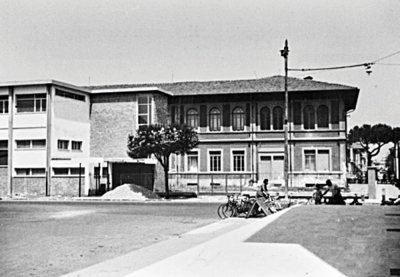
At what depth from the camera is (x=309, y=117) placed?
158 ft

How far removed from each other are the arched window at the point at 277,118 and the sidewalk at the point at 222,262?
36.3 metres

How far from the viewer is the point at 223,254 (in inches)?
434

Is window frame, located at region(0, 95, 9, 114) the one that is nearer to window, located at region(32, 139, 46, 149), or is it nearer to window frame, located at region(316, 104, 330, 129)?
window, located at region(32, 139, 46, 149)

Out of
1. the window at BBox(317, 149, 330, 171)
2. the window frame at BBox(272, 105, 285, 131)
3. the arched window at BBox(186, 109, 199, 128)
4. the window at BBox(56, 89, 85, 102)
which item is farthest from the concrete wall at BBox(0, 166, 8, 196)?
the window at BBox(317, 149, 330, 171)

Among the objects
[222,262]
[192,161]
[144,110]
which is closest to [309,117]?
[192,161]

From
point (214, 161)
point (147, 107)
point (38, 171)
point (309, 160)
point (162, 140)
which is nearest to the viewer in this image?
point (162, 140)

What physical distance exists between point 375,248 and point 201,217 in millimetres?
12796

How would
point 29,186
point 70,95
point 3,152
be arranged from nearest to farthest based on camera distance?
point 29,186
point 3,152
point 70,95

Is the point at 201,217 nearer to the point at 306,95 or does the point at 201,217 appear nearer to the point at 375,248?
the point at 375,248

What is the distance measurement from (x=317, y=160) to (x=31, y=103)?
23083 mm

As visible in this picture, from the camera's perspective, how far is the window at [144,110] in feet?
156

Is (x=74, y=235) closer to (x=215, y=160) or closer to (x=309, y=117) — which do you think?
(x=215, y=160)

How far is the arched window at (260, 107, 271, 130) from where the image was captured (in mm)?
48844

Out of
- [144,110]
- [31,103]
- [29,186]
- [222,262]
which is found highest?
[31,103]
